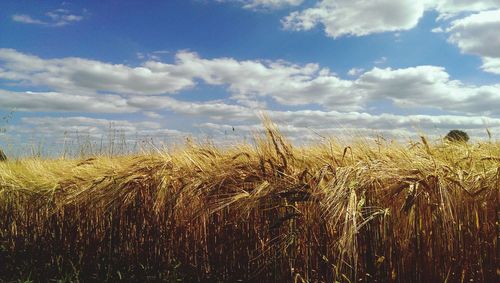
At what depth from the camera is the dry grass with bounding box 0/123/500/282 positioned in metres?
3.35

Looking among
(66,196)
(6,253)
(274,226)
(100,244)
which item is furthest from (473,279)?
(6,253)

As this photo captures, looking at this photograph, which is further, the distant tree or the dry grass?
the distant tree

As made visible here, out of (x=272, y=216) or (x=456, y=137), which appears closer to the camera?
(x=272, y=216)

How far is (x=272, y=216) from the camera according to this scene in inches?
157

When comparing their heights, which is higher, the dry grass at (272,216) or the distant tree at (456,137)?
the distant tree at (456,137)

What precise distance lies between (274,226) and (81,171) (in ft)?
11.4

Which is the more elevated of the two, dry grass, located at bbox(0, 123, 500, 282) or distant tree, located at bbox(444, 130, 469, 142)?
distant tree, located at bbox(444, 130, 469, 142)

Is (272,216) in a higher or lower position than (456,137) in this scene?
lower

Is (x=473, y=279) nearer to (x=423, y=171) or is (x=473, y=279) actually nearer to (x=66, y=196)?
(x=423, y=171)

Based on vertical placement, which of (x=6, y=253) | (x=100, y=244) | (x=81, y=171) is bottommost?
(x=6, y=253)

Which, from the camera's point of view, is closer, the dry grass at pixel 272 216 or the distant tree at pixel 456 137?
the dry grass at pixel 272 216

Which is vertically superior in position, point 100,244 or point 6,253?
point 100,244

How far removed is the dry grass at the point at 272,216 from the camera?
3.35 meters

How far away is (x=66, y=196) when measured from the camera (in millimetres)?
5961
